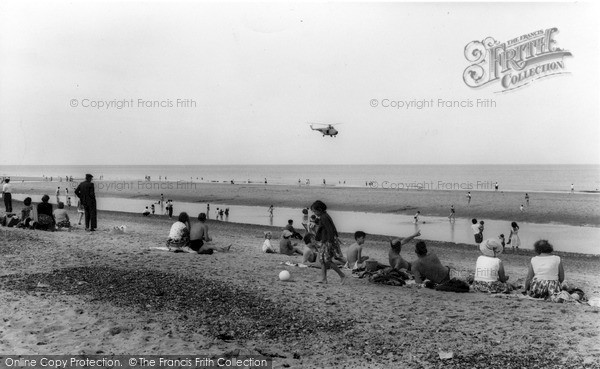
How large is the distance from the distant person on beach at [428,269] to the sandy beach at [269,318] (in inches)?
16.1

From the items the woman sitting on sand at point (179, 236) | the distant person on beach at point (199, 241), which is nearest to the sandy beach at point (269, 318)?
the distant person on beach at point (199, 241)

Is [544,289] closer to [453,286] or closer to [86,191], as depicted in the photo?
[453,286]

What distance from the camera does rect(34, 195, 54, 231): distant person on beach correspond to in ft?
50.2

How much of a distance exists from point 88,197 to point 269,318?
10.3 m

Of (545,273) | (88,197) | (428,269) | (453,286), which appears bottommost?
(453,286)

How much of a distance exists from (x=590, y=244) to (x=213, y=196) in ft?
127

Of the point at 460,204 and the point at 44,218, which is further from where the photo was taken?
the point at 460,204

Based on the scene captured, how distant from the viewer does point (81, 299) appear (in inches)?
311

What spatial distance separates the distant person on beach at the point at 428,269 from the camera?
379 inches

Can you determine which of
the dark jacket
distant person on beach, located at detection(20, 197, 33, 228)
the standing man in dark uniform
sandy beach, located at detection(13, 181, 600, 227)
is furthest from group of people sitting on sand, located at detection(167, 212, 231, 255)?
sandy beach, located at detection(13, 181, 600, 227)

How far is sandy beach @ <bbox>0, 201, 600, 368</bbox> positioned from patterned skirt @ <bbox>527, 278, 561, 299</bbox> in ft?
1.21

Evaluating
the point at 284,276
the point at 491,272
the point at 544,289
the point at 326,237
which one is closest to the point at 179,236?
the point at 284,276

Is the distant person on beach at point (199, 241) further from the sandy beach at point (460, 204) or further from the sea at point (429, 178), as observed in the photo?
→ the sea at point (429, 178)

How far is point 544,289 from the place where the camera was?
8.71m
